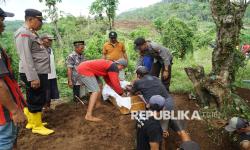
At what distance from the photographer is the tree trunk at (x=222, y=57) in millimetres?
7086

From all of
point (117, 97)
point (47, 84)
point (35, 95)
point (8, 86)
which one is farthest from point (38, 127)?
point (8, 86)

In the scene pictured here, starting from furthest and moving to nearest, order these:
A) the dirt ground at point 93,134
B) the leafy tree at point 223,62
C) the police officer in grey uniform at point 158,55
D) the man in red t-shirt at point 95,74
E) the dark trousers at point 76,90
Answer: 1. the dark trousers at point 76,90
2. the leafy tree at point 223,62
3. the police officer in grey uniform at point 158,55
4. the man in red t-shirt at point 95,74
5. the dirt ground at point 93,134

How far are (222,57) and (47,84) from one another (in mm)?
3540

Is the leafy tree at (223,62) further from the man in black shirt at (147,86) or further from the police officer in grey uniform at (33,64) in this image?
the police officer in grey uniform at (33,64)

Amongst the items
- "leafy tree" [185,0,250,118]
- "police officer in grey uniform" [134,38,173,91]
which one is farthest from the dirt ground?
"police officer in grey uniform" [134,38,173,91]

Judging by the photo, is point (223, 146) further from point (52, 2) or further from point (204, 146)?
point (52, 2)

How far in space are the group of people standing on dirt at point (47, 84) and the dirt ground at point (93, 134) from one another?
0.67ft

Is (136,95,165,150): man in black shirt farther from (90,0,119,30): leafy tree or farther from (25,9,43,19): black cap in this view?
(90,0,119,30): leafy tree

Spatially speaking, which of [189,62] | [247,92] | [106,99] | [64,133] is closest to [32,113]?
[64,133]

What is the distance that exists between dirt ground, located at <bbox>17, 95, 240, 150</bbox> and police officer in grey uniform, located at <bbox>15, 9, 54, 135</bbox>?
0.92 ft

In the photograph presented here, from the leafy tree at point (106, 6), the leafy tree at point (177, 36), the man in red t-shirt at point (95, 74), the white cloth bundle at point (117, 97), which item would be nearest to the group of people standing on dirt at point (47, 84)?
the man in red t-shirt at point (95, 74)

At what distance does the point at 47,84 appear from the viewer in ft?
19.9

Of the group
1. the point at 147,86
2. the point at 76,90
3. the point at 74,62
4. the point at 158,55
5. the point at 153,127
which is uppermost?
the point at 158,55

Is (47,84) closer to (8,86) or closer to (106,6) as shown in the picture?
(8,86)
